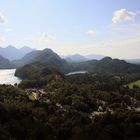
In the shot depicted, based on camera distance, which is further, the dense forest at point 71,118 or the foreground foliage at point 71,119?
the dense forest at point 71,118

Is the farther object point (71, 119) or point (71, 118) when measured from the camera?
point (71, 118)

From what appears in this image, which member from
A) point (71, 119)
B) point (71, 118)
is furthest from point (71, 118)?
point (71, 119)

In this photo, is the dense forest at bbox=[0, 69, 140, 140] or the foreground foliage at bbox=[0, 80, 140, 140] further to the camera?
the dense forest at bbox=[0, 69, 140, 140]

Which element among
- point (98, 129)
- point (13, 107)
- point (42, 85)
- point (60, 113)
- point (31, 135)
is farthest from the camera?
point (42, 85)

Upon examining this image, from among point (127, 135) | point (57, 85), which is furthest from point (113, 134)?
point (57, 85)

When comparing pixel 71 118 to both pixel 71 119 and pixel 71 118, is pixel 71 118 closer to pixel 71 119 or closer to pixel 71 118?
pixel 71 118

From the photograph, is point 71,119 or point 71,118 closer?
point 71,119

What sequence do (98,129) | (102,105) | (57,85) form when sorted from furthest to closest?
(57,85) → (102,105) → (98,129)

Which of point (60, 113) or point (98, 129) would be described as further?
point (60, 113)

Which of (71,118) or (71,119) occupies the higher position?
(71,119)

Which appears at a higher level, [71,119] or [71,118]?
[71,119]

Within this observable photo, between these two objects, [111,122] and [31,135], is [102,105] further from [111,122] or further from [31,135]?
[31,135]
